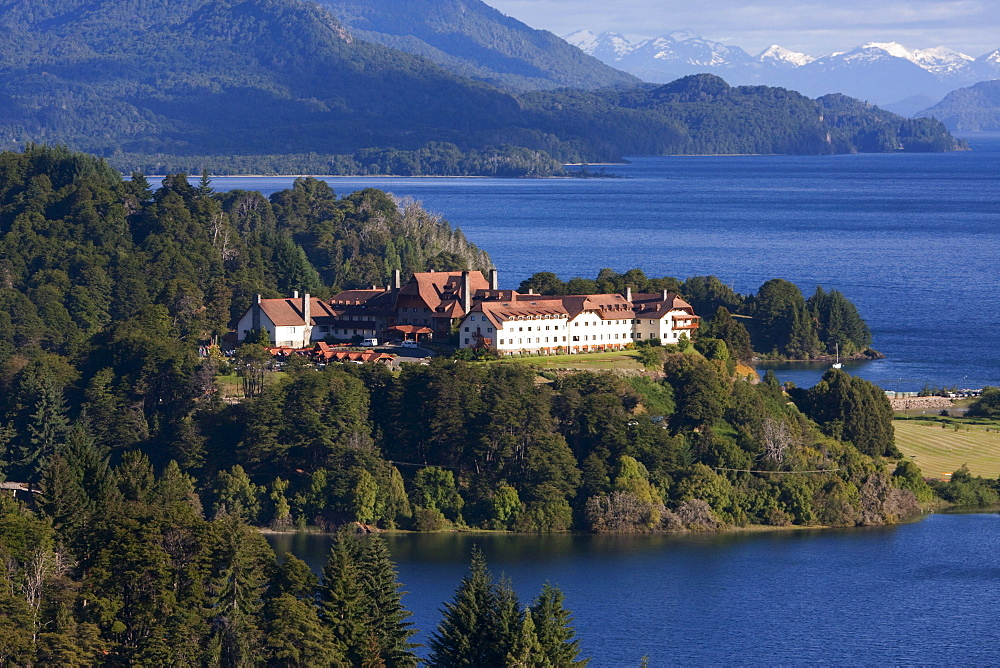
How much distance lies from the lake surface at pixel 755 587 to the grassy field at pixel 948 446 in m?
5.70

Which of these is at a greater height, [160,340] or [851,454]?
[160,340]

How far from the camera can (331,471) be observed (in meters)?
69.5

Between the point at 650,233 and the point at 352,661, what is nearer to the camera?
the point at 352,661

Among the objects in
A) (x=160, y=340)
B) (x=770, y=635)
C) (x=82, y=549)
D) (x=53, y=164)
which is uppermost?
(x=53, y=164)

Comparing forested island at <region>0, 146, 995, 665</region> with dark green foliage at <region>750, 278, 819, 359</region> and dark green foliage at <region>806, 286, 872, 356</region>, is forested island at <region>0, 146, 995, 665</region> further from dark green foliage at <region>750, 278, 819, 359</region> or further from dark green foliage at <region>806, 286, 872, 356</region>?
dark green foliage at <region>806, 286, 872, 356</region>

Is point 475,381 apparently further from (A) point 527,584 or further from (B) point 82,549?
(B) point 82,549

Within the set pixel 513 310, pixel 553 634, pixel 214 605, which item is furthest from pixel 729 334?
pixel 553 634

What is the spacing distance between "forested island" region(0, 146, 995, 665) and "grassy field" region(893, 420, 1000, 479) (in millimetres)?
1842

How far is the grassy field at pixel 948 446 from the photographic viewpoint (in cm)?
7644

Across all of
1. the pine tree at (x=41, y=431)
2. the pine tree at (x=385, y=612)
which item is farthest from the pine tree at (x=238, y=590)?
the pine tree at (x=41, y=431)

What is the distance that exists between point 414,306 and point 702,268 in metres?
73.4

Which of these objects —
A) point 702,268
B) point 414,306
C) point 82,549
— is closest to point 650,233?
point 702,268

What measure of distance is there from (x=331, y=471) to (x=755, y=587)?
17.7m

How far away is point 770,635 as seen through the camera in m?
55.7
